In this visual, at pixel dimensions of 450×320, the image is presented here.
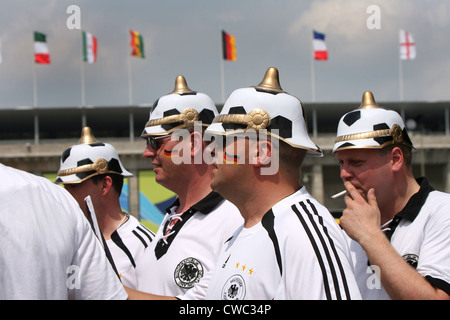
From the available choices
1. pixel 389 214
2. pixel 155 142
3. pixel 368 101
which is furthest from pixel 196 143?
pixel 389 214

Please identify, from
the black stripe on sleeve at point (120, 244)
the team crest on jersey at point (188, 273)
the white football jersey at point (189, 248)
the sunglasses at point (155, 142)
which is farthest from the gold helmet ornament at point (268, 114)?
the black stripe on sleeve at point (120, 244)

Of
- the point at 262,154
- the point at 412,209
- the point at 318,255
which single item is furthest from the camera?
the point at 412,209

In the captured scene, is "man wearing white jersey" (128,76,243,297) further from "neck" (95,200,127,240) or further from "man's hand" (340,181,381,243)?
"neck" (95,200,127,240)

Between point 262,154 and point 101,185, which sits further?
point 101,185

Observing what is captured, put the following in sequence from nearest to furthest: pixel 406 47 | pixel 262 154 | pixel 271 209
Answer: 1. pixel 271 209
2. pixel 262 154
3. pixel 406 47

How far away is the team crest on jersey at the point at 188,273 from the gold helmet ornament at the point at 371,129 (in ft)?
4.36

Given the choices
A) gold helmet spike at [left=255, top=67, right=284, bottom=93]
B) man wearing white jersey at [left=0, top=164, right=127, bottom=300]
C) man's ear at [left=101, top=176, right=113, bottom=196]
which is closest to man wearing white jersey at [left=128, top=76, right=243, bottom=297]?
gold helmet spike at [left=255, top=67, right=284, bottom=93]

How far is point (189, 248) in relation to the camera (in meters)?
4.19

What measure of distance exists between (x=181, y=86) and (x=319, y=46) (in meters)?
38.4

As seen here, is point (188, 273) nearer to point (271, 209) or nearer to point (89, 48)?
point (271, 209)

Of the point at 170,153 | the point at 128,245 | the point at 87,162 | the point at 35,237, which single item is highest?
the point at 170,153

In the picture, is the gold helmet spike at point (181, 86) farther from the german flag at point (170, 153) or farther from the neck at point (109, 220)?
the neck at point (109, 220)

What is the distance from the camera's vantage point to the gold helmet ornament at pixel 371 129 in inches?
161

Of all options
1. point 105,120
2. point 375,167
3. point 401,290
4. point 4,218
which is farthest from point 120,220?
point 105,120
